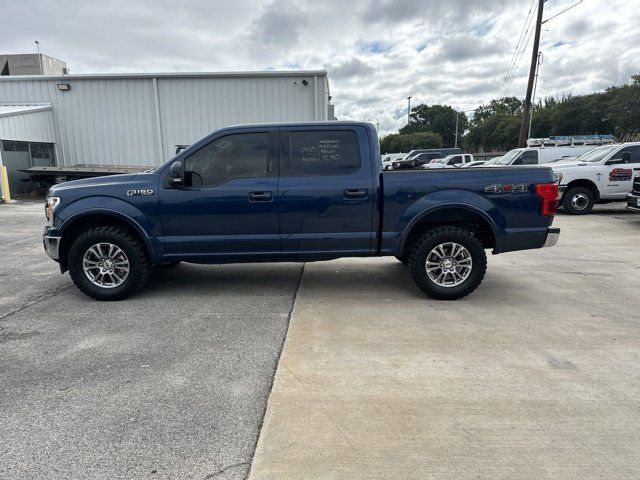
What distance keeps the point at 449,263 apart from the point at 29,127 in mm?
17977

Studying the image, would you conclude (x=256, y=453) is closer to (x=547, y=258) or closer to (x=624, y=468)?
(x=624, y=468)

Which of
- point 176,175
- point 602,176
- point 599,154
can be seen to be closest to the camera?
point 176,175

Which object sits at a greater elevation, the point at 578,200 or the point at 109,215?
the point at 109,215

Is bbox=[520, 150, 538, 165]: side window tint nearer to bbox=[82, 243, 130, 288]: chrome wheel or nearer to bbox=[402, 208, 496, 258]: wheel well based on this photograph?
→ bbox=[402, 208, 496, 258]: wheel well

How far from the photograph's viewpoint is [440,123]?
126312 mm

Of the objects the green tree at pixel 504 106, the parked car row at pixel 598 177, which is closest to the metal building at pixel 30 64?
the parked car row at pixel 598 177

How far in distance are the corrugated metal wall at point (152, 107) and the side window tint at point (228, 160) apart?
1245 centimetres

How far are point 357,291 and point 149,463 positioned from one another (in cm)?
353

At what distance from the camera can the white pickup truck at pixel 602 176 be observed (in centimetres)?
1207

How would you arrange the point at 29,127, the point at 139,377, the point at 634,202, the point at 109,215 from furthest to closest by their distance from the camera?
the point at 29,127 < the point at 634,202 < the point at 109,215 < the point at 139,377

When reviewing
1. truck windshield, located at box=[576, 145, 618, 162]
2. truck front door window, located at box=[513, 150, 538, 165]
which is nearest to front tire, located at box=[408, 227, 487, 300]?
truck windshield, located at box=[576, 145, 618, 162]

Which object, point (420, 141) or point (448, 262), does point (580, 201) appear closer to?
point (448, 262)

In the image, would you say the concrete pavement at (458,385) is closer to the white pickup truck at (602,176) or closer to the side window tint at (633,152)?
the white pickup truck at (602,176)

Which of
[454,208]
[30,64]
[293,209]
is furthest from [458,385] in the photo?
[30,64]
